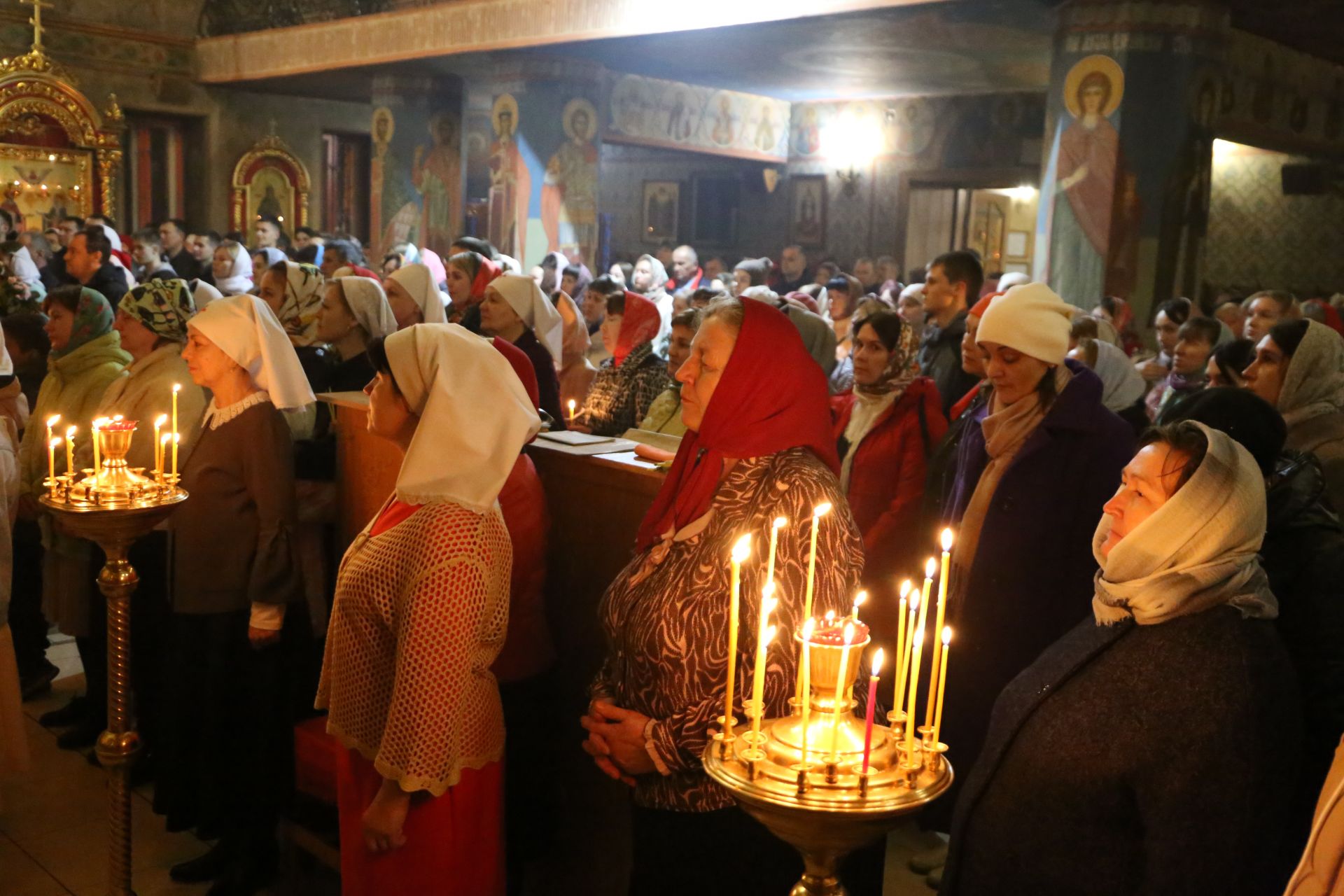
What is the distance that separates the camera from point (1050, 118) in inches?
350

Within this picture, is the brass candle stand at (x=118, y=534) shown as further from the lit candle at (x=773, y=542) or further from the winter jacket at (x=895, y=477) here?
the winter jacket at (x=895, y=477)

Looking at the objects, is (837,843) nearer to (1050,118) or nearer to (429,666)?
(429,666)

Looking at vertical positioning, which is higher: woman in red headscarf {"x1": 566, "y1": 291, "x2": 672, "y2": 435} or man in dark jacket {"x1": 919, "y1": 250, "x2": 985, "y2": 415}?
man in dark jacket {"x1": 919, "y1": 250, "x2": 985, "y2": 415}

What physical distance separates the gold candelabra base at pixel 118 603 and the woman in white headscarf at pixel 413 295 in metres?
2.58

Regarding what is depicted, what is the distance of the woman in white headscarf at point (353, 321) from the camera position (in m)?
4.68

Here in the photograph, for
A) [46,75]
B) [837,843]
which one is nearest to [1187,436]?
[837,843]

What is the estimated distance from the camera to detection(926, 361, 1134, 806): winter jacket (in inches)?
114

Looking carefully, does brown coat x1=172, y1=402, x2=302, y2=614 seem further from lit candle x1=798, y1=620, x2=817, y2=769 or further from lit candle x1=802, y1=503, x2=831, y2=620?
lit candle x1=798, y1=620, x2=817, y2=769

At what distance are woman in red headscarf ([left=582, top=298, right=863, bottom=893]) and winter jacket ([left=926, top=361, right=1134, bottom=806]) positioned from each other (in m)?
0.87

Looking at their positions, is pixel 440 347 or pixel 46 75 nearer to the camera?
pixel 440 347

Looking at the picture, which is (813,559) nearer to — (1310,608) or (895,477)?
(1310,608)

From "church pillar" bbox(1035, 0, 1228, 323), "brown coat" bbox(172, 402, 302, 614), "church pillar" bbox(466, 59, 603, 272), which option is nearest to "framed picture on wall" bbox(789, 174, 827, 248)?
"church pillar" bbox(466, 59, 603, 272)

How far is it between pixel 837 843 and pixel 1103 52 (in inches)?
323

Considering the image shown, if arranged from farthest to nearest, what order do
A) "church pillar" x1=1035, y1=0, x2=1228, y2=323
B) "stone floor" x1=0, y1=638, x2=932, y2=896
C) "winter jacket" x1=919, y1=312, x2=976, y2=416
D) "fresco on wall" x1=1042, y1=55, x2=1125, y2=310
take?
"fresco on wall" x1=1042, y1=55, x2=1125, y2=310 < "church pillar" x1=1035, y1=0, x2=1228, y2=323 < "winter jacket" x1=919, y1=312, x2=976, y2=416 < "stone floor" x1=0, y1=638, x2=932, y2=896
